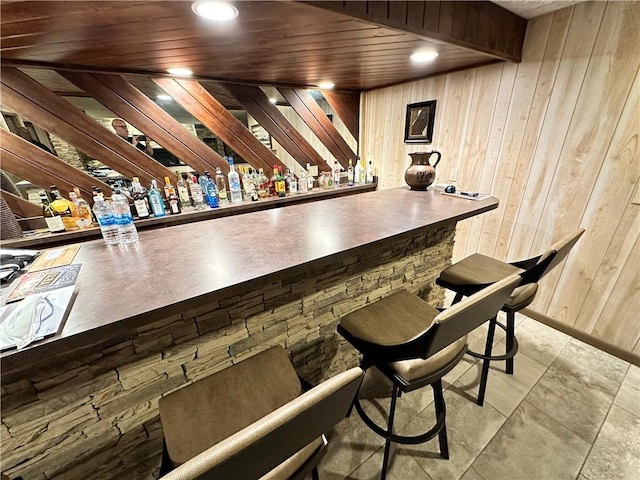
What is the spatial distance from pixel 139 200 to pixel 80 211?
0.36 metres

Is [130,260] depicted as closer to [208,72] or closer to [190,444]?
[190,444]

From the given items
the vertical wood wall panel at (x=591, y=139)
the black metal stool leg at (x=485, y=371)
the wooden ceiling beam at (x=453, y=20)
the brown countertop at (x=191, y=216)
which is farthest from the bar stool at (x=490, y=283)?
the brown countertop at (x=191, y=216)

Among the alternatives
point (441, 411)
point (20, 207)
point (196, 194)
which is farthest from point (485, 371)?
point (20, 207)

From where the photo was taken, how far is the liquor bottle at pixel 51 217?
169cm

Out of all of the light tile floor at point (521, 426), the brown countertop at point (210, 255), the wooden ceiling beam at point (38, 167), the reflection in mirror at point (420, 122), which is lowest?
the light tile floor at point (521, 426)

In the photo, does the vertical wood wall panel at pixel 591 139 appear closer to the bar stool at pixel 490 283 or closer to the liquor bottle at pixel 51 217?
the bar stool at pixel 490 283

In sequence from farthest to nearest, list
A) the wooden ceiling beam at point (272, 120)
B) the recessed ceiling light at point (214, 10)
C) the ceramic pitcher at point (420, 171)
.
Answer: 1. the wooden ceiling beam at point (272, 120)
2. the ceramic pitcher at point (420, 171)
3. the recessed ceiling light at point (214, 10)

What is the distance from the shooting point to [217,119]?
2330mm

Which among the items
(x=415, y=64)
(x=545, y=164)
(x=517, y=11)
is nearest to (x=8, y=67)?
(x=415, y=64)

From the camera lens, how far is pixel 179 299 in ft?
2.38

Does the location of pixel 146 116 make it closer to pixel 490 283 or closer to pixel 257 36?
pixel 257 36

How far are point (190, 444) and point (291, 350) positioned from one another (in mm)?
593

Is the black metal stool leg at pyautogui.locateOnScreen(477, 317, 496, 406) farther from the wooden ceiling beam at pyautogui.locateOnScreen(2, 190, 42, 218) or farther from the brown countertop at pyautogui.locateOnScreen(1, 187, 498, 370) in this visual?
the wooden ceiling beam at pyautogui.locateOnScreen(2, 190, 42, 218)

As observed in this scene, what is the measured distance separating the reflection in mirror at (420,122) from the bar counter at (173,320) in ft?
Answer: 4.56
